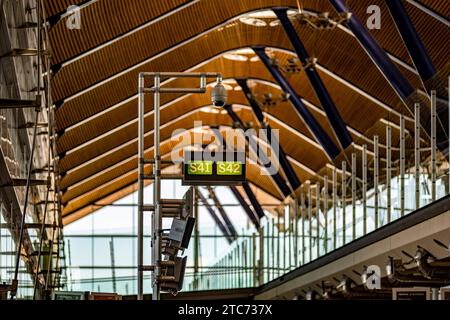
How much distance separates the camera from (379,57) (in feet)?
121

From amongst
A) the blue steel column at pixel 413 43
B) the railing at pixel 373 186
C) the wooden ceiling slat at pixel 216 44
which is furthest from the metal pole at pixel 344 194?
the wooden ceiling slat at pixel 216 44

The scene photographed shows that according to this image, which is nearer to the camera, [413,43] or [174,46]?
[413,43]

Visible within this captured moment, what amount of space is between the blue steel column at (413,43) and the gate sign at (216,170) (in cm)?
1326

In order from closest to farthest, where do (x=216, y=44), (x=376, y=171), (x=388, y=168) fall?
(x=388, y=168) → (x=376, y=171) → (x=216, y=44)

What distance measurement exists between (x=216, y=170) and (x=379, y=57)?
17667mm

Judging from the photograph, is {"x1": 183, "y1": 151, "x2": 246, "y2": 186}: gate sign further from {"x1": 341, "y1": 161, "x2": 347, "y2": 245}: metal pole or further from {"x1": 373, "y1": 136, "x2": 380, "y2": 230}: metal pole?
{"x1": 341, "y1": 161, "x2": 347, "y2": 245}: metal pole

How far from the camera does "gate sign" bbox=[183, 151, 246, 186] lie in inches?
792

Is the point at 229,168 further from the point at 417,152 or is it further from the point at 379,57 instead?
the point at 379,57

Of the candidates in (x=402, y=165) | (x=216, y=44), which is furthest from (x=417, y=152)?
(x=216, y=44)

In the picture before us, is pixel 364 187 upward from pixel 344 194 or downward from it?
downward

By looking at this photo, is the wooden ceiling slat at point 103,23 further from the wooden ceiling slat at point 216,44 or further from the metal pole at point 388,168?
the metal pole at point 388,168

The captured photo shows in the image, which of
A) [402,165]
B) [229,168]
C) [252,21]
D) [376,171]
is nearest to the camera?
[229,168]
